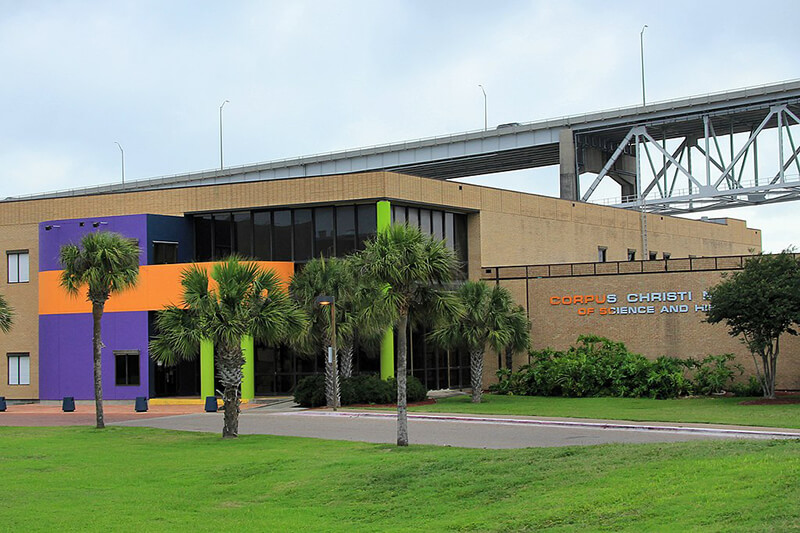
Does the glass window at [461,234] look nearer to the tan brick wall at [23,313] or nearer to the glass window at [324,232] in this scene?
the glass window at [324,232]

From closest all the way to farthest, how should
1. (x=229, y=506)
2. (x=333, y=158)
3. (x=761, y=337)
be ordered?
(x=229, y=506) → (x=761, y=337) → (x=333, y=158)

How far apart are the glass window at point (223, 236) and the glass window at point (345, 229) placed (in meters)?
5.68

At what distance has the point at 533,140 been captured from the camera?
297 ft

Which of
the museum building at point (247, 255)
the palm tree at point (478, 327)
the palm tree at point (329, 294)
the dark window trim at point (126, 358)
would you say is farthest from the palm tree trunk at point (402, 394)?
the dark window trim at point (126, 358)

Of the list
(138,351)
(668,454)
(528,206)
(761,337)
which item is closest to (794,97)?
(528,206)

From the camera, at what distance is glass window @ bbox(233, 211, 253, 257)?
1812 inches

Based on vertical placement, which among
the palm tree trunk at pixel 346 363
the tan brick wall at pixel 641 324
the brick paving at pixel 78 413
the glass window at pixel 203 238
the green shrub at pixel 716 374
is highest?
the glass window at pixel 203 238

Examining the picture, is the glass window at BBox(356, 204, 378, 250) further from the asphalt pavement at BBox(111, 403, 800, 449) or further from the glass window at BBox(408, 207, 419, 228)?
the asphalt pavement at BBox(111, 403, 800, 449)

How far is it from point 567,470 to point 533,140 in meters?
77.2

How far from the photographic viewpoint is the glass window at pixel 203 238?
4697 centimetres

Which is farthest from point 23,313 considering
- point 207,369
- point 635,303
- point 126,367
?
point 635,303

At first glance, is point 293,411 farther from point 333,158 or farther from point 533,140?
point 333,158

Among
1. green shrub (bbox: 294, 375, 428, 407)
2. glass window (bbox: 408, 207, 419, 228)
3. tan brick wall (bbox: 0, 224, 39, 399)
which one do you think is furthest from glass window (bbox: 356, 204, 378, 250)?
tan brick wall (bbox: 0, 224, 39, 399)

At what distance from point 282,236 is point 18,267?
13.9 metres
